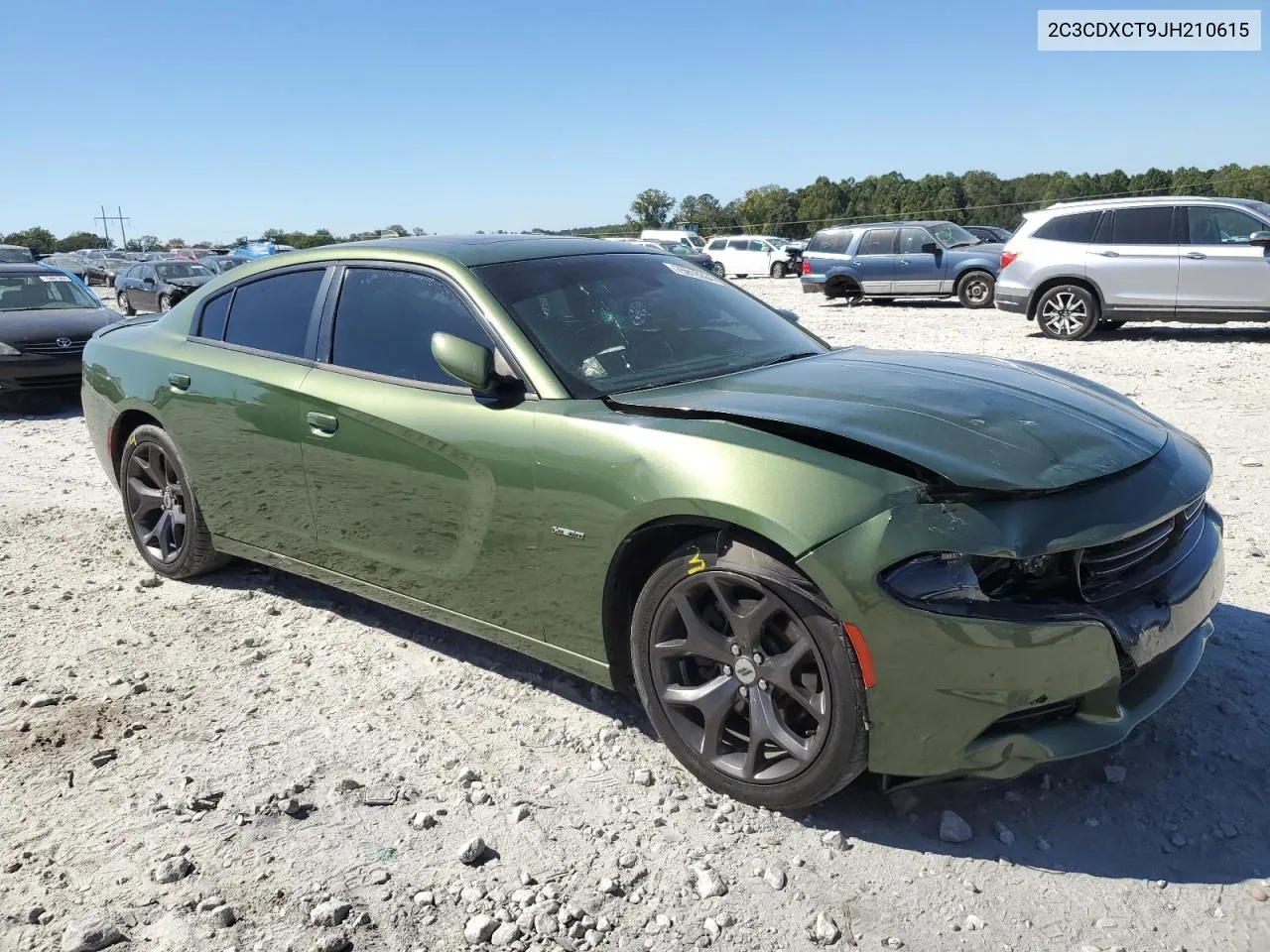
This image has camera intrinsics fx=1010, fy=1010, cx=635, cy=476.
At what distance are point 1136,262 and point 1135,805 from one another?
11.8m

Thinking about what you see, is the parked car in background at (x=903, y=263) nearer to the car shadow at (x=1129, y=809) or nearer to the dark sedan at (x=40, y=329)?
the dark sedan at (x=40, y=329)

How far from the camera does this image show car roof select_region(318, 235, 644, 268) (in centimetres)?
379

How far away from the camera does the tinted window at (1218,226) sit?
12.2 meters

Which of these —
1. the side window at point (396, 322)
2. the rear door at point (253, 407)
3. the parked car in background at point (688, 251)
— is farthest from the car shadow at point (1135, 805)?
the parked car in background at point (688, 251)

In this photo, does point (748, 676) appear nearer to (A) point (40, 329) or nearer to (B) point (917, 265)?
(A) point (40, 329)

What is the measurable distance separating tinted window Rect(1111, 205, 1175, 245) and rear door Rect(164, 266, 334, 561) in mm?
11826

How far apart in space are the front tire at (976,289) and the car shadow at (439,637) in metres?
17.2

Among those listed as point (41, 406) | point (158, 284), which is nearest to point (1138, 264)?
point (41, 406)

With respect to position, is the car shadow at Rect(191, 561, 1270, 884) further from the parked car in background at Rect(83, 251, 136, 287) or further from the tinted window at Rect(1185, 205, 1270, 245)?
the parked car in background at Rect(83, 251, 136, 287)

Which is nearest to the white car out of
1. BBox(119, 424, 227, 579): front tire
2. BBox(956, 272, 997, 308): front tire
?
BBox(956, 272, 997, 308): front tire

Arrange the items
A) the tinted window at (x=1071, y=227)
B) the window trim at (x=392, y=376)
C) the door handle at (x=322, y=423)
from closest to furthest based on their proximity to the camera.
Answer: the window trim at (x=392, y=376), the door handle at (x=322, y=423), the tinted window at (x=1071, y=227)

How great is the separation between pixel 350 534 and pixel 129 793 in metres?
1.14

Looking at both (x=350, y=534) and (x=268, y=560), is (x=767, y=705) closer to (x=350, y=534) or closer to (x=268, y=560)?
(x=350, y=534)

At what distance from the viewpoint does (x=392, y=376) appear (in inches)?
146
